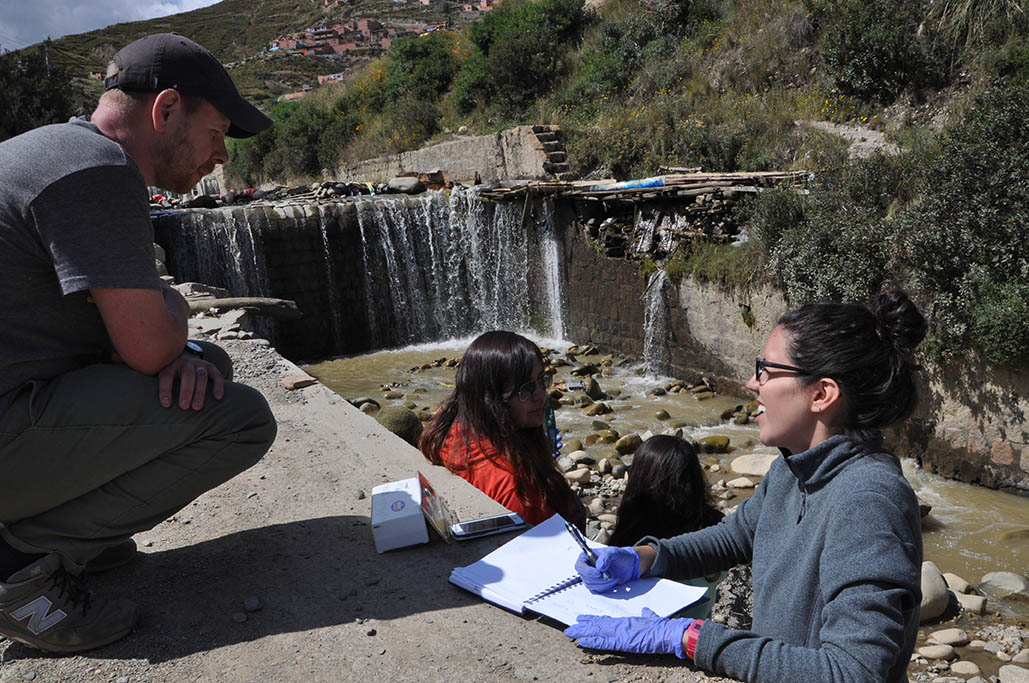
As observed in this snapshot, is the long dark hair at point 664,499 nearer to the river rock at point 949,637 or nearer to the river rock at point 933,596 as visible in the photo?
the river rock at point 949,637

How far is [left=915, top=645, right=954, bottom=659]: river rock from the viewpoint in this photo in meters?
3.76

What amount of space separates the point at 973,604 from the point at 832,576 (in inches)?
143

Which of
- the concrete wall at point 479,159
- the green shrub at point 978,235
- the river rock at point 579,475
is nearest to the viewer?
the green shrub at point 978,235

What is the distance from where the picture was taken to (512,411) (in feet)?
8.43

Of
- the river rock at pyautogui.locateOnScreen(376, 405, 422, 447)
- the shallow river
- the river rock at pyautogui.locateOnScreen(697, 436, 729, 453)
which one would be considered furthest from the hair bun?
the river rock at pyautogui.locateOnScreen(697, 436, 729, 453)

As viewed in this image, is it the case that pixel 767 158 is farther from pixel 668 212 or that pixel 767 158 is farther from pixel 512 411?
pixel 512 411

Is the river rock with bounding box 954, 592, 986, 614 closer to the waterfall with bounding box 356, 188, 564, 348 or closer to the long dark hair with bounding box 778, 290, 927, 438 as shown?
the long dark hair with bounding box 778, 290, 927, 438

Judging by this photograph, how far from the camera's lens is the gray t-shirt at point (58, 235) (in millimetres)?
1659

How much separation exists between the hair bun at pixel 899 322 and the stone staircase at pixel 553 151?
12850 mm

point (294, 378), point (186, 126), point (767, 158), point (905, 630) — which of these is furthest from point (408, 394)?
point (905, 630)

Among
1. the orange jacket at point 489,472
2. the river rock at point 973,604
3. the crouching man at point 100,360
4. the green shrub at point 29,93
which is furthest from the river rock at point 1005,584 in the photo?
the green shrub at point 29,93

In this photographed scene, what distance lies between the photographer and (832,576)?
54.3 inches

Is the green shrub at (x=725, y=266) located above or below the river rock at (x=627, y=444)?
above

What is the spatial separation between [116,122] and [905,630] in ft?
6.35
